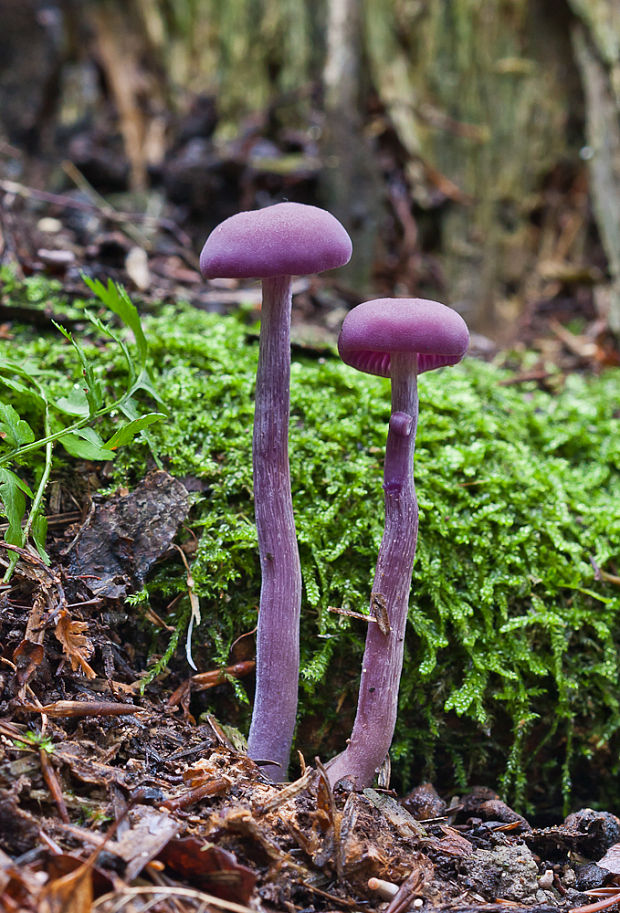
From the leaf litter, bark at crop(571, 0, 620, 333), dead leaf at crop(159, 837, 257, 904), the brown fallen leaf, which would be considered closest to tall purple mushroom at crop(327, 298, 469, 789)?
the leaf litter

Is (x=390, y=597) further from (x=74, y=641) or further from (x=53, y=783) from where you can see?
(x=53, y=783)

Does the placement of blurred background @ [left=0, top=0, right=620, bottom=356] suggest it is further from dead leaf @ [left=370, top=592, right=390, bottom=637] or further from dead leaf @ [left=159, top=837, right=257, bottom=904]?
dead leaf @ [left=159, top=837, right=257, bottom=904]

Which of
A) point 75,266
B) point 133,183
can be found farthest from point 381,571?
point 133,183

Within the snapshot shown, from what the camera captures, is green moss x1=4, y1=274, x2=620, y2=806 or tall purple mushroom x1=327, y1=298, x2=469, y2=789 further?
green moss x1=4, y1=274, x2=620, y2=806

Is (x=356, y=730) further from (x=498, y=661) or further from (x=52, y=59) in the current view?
(x=52, y=59)

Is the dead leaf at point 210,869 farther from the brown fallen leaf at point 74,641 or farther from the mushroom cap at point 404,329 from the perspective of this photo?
the mushroom cap at point 404,329

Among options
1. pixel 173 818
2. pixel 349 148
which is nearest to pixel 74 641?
pixel 173 818

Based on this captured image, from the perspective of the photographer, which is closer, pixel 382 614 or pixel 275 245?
pixel 275 245
